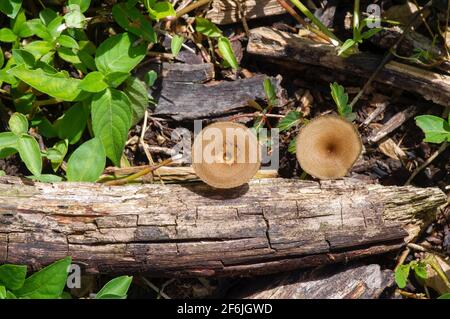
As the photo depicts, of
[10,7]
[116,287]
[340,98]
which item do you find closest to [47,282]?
[116,287]

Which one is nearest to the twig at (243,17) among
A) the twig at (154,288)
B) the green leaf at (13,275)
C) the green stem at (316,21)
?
the green stem at (316,21)

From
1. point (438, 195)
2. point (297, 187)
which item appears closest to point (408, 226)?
point (438, 195)

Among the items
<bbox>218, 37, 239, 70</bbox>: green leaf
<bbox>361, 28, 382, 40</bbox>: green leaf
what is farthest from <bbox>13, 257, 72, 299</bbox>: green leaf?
<bbox>361, 28, 382, 40</bbox>: green leaf

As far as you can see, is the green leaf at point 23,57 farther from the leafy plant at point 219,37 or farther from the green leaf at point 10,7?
the leafy plant at point 219,37

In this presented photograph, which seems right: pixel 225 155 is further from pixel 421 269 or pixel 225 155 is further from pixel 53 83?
pixel 421 269

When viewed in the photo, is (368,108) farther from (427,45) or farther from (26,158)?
(26,158)
